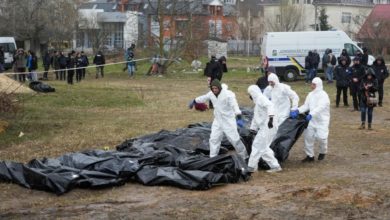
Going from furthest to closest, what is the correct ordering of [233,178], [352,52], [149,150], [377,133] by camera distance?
[352,52], [377,133], [149,150], [233,178]

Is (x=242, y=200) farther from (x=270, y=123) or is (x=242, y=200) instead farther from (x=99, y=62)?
(x=99, y=62)

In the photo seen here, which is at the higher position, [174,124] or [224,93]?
[224,93]

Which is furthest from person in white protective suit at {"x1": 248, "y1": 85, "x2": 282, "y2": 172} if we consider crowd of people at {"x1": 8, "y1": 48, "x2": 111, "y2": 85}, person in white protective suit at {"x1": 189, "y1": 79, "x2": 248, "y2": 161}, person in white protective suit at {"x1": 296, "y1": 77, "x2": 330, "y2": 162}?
crowd of people at {"x1": 8, "y1": 48, "x2": 111, "y2": 85}

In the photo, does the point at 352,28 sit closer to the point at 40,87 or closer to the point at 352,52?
the point at 352,52

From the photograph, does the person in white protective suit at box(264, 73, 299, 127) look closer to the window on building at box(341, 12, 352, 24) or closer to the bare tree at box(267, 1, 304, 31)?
the bare tree at box(267, 1, 304, 31)

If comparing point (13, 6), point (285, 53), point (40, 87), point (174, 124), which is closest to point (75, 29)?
point (13, 6)

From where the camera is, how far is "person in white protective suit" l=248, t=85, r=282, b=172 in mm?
10055

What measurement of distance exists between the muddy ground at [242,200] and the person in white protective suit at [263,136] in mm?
190

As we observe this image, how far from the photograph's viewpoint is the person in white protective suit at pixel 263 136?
10055 mm

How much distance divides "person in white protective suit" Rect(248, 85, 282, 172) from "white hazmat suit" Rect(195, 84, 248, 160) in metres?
0.38

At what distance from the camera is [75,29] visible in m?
54.9

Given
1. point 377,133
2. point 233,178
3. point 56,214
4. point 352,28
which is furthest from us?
point 352,28

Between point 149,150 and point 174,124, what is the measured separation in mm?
4986

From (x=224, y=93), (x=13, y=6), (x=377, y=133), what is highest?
(x=13, y=6)
